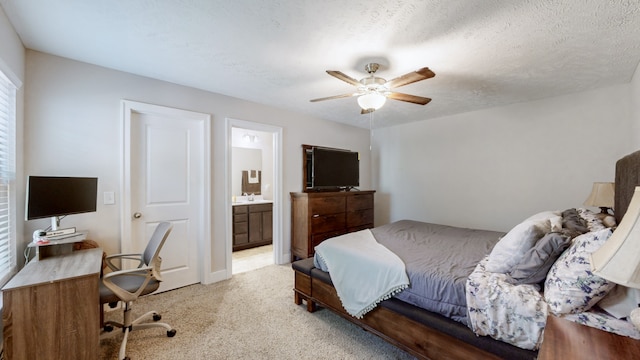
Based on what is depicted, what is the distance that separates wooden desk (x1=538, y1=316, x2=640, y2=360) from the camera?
0.86m

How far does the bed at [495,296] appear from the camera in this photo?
1.23 meters

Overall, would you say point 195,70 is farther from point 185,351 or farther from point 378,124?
point 378,124

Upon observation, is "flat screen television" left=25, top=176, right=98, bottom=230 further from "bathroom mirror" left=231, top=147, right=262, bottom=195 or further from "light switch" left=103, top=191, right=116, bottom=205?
"bathroom mirror" left=231, top=147, right=262, bottom=195

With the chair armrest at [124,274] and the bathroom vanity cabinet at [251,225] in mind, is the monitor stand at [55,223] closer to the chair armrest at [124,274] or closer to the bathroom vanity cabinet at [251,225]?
the chair armrest at [124,274]

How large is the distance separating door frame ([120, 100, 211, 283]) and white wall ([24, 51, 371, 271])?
0.05 m

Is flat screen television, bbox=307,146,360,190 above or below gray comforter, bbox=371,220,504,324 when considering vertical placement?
above

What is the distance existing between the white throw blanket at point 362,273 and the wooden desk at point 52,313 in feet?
5.30

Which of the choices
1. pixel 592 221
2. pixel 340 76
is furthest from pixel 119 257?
pixel 592 221

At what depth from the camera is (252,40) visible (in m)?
1.87

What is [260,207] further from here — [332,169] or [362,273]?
[362,273]

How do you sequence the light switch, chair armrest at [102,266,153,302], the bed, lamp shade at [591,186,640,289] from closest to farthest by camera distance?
lamp shade at [591,186,640,289] → the bed → chair armrest at [102,266,153,302] → the light switch

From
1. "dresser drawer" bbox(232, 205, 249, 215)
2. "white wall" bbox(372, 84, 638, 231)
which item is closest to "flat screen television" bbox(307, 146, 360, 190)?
"white wall" bbox(372, 84, 638, 231)

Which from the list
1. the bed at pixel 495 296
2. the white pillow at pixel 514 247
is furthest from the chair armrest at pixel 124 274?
the white pillow at pixel 514 247

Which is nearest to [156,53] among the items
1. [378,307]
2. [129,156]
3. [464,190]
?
[129,156]
